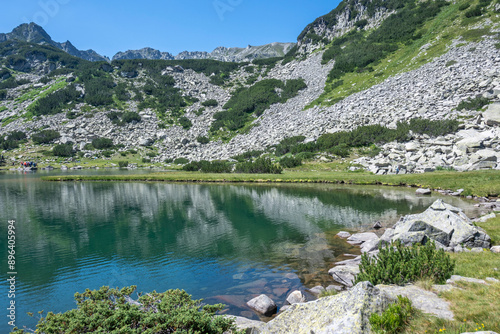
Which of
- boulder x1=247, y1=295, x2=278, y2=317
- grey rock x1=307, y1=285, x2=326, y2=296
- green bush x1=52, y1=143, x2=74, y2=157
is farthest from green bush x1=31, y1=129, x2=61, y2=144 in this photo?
grey rock x1=307, y1=285, x2=326, y2=296

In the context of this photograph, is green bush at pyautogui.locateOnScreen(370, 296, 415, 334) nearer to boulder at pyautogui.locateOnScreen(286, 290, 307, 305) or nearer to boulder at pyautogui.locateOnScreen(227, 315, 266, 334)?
boulder at pyautogui.locateOnScreen(227, 315, 266, 334)

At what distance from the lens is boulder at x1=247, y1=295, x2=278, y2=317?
10.9 metres

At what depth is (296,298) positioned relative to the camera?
11406 millimetres

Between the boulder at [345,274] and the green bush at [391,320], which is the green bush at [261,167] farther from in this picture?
the green bush at [391,320]

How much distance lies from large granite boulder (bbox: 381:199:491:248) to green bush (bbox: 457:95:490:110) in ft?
171

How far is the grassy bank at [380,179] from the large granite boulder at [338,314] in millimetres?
33041

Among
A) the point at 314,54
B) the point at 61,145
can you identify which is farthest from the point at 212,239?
the point at 314,54

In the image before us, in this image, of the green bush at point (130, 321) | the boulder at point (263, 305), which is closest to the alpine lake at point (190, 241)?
the boulder at point (263, 305)

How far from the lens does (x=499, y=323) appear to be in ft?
19.5

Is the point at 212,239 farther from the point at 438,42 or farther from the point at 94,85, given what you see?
the point at 94,85

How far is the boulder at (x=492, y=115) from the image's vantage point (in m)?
46.3

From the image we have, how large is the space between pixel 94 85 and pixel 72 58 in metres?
62.6

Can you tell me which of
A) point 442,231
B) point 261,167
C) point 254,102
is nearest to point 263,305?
point 442,231

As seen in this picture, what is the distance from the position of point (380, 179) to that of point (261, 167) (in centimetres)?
2580
